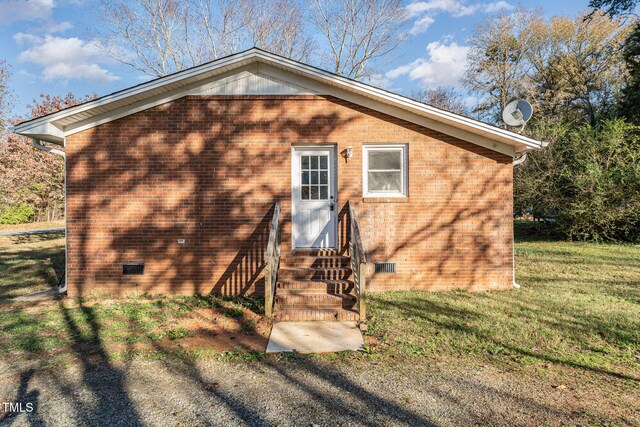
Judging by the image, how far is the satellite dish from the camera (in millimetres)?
7574

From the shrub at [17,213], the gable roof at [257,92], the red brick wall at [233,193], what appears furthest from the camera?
the shrub at [17,213]

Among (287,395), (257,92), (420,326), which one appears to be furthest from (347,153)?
(287,395)

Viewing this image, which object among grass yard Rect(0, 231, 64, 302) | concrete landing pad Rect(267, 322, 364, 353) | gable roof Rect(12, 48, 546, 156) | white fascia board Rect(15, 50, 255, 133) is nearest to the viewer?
concrete landing pad Rect(267, 322, 364, 353)

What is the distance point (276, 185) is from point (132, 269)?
11.2 feet

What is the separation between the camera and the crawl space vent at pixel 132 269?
23.8 ft

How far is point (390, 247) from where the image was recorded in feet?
24.5

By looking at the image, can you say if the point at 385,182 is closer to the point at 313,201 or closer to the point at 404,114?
the point at 404,114

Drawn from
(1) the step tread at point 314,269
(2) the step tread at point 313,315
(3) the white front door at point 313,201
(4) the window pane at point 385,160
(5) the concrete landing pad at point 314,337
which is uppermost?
(4) the window pane at point 385,160

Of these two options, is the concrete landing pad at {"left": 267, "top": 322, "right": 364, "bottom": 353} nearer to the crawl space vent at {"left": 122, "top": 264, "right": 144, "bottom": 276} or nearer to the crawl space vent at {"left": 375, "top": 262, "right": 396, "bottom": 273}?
the crawl space vent at {"left": 375, "top": 262, "right": 396, "bottom": 273}

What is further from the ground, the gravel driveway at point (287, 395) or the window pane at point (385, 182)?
the window pane at point (385, 182)

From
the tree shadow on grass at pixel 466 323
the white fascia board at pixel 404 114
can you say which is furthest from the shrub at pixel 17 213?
the tree shadow on grass at pixel 466 323

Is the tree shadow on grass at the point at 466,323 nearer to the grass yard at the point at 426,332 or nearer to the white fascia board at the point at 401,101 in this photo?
the grass yard at the point at 426,332

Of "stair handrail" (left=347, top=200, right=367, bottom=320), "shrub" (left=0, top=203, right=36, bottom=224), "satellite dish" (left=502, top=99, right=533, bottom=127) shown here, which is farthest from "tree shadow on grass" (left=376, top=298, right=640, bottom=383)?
"shrub" (left=0, top=203, right=36, bottom=224)

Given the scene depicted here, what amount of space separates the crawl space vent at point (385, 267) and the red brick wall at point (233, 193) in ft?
0.37
